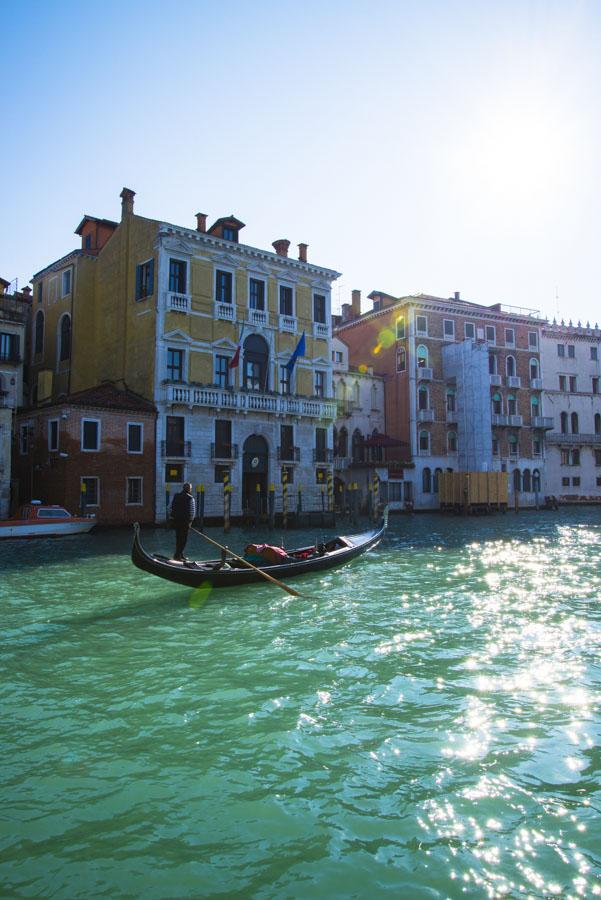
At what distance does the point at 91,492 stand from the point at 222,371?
6881 mm

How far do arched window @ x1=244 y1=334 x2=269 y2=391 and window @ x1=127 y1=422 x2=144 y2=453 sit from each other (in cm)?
496

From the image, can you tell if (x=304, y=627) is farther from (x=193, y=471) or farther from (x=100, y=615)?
(x=193, y=471)

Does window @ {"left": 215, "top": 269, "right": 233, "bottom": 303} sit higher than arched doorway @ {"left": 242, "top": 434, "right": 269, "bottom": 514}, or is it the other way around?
window @ {"left": 215, "top": 269, "right": 233, "bottom": 303}

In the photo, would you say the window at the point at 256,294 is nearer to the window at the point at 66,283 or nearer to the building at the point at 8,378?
the window at the point at 66,283

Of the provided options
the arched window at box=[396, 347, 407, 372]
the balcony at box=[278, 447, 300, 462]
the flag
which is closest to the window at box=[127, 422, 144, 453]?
the balcony at box=[278, 447, 300, 462]

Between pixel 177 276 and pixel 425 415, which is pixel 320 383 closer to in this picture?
pixel 425 415

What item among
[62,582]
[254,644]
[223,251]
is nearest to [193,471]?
[223,251]

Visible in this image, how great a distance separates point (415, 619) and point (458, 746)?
11.9 feet

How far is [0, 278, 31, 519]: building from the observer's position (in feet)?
67.2

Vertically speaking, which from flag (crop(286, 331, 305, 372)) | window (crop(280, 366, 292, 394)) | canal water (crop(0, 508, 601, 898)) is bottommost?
canal water (crop(0, 508, 601, 898))

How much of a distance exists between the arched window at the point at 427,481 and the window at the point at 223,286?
13820 millimetres

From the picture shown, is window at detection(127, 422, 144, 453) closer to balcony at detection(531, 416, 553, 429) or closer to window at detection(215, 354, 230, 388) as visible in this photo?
window at detection(215, 354, 230, 388)

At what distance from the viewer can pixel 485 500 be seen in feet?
104

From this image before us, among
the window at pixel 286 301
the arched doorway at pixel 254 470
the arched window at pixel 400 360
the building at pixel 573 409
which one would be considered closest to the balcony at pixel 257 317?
the window at pixel 286 301
